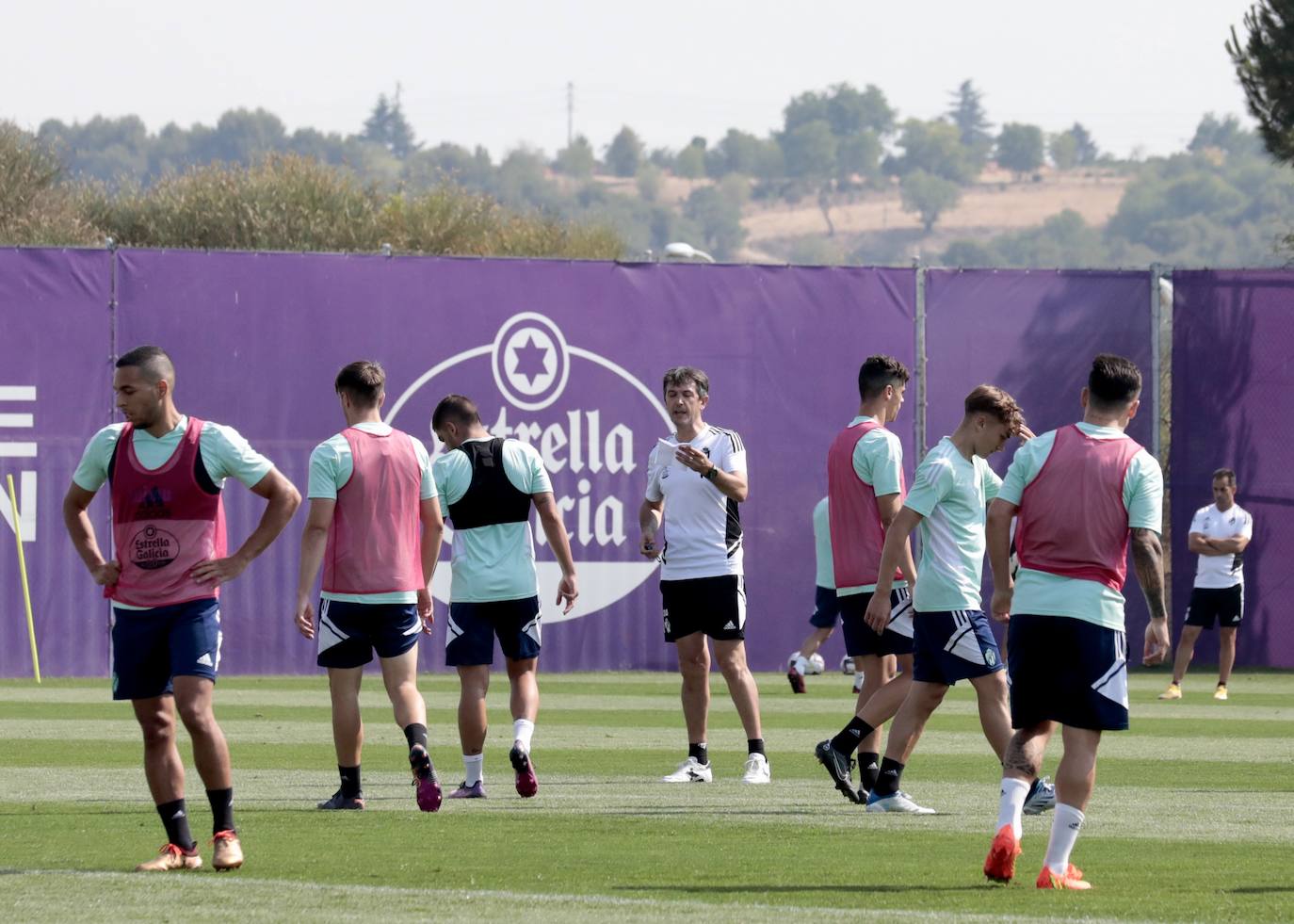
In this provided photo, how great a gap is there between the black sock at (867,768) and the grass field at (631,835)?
200 mm

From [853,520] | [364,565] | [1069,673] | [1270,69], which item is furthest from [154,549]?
[1270,69]

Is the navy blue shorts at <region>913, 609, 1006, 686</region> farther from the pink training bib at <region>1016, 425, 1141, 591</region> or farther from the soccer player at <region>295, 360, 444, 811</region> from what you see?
the soccer player at <region>295, 360, 444, 811</region>

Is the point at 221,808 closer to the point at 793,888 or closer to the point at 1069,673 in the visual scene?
the point at 793,888

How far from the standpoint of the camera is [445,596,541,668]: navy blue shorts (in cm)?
1053

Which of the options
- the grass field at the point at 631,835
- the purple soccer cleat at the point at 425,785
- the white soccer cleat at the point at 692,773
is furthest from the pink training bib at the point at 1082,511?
the white soccer cleat at the point at 692,773

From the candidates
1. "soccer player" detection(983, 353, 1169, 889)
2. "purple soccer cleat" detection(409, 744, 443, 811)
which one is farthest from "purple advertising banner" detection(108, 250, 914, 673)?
"soccer player" detection(983, 353, 1169, 889)

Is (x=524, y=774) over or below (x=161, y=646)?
below

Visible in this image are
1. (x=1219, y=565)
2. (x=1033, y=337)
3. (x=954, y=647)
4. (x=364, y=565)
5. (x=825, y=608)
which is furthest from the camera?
(x=1033, y=337)

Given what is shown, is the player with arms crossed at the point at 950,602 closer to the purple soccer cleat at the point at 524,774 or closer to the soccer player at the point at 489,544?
the purple soccer cleat at the point at 524,774

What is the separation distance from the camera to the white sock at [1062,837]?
7211mm

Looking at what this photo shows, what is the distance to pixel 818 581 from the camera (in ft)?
60.7

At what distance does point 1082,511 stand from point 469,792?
3929mm

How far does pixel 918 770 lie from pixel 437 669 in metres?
9.71

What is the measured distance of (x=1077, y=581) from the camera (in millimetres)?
A: 7457
